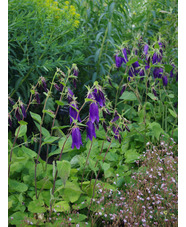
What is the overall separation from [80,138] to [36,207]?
0.65 m

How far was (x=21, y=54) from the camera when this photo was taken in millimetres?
2803

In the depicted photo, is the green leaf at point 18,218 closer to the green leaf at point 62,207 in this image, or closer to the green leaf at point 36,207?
the green leaf at point 36,207

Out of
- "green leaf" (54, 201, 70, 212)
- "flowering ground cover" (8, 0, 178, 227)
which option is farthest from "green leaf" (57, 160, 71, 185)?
"green leaf" (54, 201, 70, 212)

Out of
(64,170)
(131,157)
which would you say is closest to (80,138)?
(64,170)

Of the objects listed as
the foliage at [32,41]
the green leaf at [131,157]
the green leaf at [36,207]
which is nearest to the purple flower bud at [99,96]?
the green leaf at [36,207]

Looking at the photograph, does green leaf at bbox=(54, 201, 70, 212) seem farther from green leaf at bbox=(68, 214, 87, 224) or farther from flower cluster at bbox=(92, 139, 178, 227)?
flower cluster at bbox=(92, 139, 178, 227)

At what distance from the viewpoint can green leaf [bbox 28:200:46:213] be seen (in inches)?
72.7

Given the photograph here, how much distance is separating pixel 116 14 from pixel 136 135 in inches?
59.3

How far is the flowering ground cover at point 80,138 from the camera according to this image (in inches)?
74.0

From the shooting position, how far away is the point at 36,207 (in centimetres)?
188

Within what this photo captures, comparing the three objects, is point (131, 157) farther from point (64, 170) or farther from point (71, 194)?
point (64, 170)

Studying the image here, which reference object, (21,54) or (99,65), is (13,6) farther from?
(99,65)

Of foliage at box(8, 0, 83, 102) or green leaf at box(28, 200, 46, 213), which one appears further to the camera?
foliage at box(8, 0, 83, 102)
